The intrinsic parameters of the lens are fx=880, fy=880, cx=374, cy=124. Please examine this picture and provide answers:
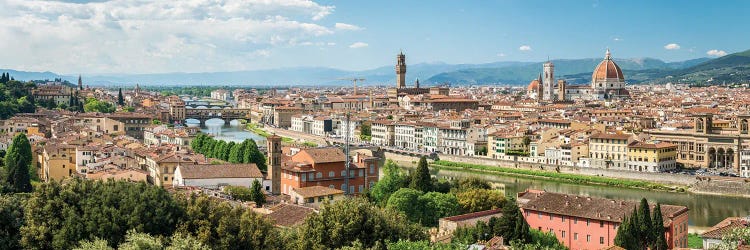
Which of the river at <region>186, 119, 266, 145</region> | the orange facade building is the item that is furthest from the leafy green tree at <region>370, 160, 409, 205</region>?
the river at <region>186, 119, 266, 145</region>

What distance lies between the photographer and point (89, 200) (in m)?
11.3

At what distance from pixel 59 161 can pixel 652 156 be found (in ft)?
59.3

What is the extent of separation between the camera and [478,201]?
17.4 meters

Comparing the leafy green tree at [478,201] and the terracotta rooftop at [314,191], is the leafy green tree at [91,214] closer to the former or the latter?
the terracotta rooftop at [314,191]

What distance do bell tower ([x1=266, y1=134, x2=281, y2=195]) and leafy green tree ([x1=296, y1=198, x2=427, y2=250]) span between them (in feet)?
25.7

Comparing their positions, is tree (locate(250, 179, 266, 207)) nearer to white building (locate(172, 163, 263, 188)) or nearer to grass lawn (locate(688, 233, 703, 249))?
white building (locate(172, 163, 263, 188))

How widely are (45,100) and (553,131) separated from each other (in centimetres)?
2971

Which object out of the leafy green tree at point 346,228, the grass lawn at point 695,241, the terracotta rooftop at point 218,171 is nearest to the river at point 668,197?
the grass lawn at point 695,241

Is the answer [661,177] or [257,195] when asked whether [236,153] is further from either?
[661,177]

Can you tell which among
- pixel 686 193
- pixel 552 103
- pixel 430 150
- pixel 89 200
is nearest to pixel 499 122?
pixel 430 150

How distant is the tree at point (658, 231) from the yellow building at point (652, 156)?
1490cm

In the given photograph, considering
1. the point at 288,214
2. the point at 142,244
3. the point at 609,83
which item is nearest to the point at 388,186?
the point at 288,214

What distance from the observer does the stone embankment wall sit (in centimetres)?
2445

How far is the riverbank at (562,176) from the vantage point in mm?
26312
